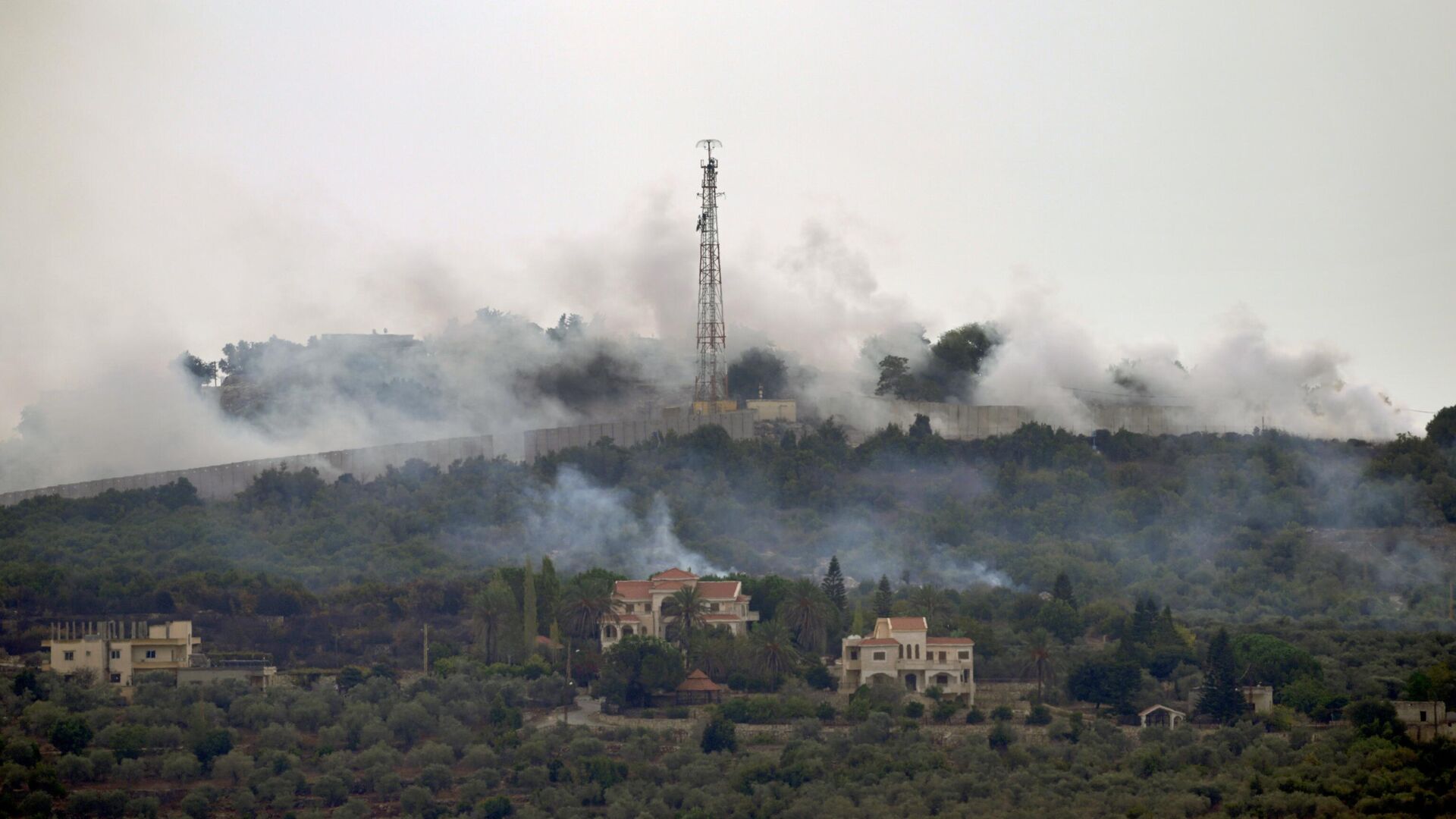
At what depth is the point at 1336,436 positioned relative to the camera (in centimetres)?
10031

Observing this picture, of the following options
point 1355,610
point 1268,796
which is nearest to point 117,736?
point 1268,796

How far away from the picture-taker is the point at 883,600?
75.8 meters

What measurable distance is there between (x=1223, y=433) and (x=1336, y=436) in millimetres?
3825

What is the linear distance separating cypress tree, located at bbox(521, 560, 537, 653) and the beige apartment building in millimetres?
8456

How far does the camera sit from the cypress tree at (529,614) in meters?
73.4

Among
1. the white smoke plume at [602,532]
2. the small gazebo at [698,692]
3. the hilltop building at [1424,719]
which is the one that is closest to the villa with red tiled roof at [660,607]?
the small gazebo at [698,692]

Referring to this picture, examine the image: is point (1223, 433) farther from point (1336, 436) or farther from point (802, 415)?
point (802, 415)

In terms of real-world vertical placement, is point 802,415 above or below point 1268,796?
above

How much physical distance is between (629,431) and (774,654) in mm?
27526

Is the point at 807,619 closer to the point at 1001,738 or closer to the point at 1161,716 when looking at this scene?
the point at 1001,738

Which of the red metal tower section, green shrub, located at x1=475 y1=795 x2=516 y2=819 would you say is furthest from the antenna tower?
green shrub, located at x1=475 y1=795 x2=516 y2=819

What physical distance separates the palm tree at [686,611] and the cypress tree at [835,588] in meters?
3.61

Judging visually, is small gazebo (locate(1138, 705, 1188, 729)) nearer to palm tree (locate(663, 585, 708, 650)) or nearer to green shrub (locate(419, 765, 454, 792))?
palm tree (locate(663, 585, 708, 650))

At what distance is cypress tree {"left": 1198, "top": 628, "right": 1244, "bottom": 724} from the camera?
67.1 metres
